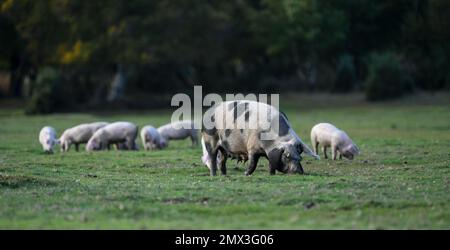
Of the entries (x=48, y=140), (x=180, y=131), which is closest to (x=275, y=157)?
(x=48, y=140)

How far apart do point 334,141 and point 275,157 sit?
6556 mm

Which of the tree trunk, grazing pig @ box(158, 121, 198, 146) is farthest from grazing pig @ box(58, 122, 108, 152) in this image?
the tree trunk

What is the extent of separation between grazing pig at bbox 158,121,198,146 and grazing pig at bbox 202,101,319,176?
1427 cm

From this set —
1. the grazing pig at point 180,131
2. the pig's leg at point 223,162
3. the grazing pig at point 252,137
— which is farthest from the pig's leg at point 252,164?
the grazing pig at point 180,131

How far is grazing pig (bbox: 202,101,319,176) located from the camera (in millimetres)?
21828

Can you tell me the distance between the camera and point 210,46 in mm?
71750

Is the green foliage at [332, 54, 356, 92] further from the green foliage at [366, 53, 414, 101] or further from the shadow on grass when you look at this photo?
the shadow on grass

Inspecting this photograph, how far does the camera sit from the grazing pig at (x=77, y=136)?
117 feet

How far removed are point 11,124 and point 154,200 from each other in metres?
37.1

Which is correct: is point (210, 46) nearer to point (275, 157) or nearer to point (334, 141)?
point (334, 141)
